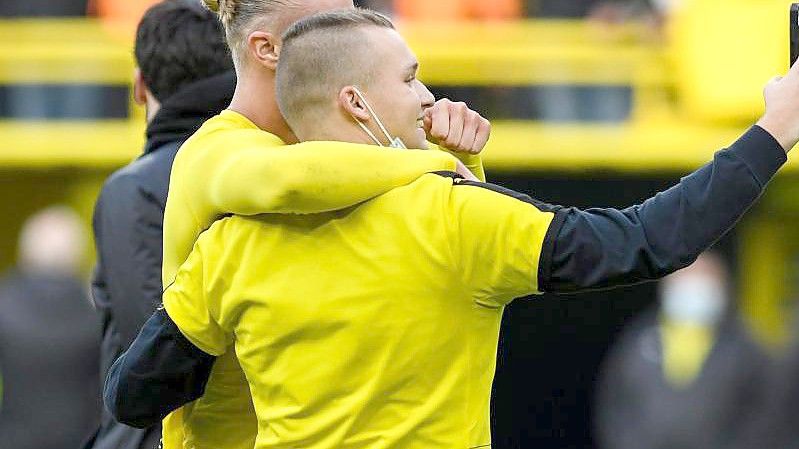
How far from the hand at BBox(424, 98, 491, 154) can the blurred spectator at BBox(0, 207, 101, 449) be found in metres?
6.20

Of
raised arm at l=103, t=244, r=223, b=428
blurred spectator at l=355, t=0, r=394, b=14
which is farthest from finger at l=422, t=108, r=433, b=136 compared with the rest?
blurred spectator at l=355, t=0, r=394, b=14

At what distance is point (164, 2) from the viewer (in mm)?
3691

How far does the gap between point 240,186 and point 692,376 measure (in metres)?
6.82

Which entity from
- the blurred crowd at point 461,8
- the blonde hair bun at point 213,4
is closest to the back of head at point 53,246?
the blurred crowd at point 461,8

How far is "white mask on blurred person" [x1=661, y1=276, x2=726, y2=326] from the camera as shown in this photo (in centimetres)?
955

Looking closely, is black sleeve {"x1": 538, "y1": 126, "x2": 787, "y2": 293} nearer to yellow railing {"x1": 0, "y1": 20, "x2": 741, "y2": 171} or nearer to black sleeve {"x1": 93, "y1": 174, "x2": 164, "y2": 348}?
black sleeve {"x1": 93, "y1": 174, "x2": 164, "y2": 348}

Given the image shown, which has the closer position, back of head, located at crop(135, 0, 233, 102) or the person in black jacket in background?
the person in black jacket in background

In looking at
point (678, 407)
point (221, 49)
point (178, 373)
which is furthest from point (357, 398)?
point (678, 407)

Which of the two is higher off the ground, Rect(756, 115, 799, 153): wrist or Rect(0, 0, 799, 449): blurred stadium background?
Rect(756, 115, 799, 153): wrist

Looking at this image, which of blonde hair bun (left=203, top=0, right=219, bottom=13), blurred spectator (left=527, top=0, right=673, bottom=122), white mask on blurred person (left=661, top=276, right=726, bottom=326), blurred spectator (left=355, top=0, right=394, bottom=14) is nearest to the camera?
blonde hair bun (left=203, top=0, right=219, bottom=13)

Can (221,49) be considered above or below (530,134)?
above

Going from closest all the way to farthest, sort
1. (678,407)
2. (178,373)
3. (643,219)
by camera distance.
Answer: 1. (643,219)
2. (178,373)
3. (678,407)

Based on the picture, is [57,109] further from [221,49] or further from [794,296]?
[221,49]

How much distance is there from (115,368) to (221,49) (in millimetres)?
920
